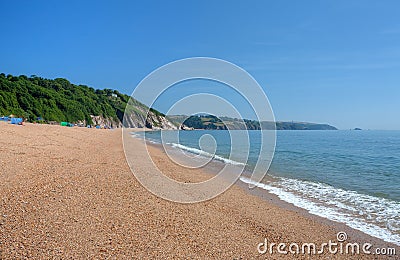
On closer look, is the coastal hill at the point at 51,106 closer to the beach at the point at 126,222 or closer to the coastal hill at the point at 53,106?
the coastal hill at the point at 53,106

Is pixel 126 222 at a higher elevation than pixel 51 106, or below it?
below

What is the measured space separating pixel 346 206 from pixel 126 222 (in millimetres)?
8113

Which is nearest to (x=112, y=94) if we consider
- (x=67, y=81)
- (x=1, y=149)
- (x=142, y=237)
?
(x=67, y=81)

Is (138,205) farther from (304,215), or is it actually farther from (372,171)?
(372,171)

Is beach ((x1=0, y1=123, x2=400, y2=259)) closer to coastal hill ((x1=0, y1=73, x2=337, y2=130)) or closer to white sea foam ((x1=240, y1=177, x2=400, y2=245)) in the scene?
white sea foam ((x1=240, y1=177, x2=400, y2=245))

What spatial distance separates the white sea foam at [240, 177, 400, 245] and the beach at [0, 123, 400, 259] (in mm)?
648

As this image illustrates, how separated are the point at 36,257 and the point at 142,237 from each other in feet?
6.04

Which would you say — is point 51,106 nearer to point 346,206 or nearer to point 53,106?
point 53,106

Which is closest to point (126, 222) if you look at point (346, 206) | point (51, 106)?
point (346, 206)

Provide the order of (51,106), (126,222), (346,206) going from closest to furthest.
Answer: (126,222), (346,206), (51,106)

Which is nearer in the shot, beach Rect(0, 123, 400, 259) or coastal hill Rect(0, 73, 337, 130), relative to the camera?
beach Rect(0, 123, 400, 259)

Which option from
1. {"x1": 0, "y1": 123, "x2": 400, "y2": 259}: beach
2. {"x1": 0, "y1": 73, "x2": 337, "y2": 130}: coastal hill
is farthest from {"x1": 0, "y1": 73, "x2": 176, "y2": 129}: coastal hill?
{"x1": 0, "y1": 123, "x2": 400, "y2": 259}: beach

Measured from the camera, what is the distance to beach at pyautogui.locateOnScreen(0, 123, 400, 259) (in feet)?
15.8

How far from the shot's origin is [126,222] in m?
6.04
